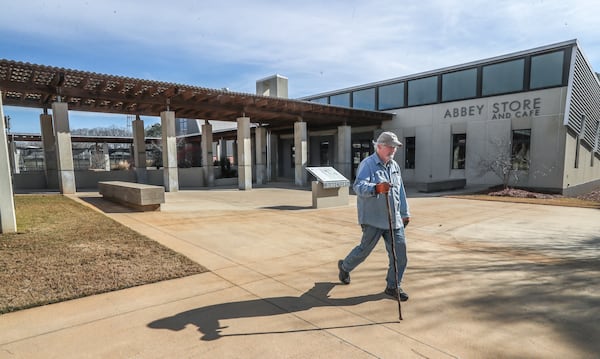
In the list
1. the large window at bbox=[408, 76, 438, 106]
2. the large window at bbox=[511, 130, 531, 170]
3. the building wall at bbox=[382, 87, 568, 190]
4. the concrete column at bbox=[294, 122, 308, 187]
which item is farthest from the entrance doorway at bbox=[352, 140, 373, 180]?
the large window at bbox=[511, 130, 531, 170]

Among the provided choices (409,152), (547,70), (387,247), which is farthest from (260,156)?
(387,247)

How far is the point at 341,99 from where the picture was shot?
27281 millimetres

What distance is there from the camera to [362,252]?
142 inches

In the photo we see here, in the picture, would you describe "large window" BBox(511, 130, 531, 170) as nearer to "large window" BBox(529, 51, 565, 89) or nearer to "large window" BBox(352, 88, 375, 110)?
"large window" BBox(529, 51, 565, 89)

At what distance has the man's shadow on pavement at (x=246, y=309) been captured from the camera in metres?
→ 2.88

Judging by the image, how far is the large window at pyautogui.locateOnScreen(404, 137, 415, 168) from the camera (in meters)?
22.8

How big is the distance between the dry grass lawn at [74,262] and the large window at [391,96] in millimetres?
20921

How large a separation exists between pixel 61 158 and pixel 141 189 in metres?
7.20

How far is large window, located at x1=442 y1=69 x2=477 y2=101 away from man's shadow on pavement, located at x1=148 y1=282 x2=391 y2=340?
1979 cm

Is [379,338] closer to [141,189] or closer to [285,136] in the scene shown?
[141,189]

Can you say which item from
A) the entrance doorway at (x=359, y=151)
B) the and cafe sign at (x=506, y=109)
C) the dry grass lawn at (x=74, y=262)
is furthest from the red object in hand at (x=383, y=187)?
the entrance doorway at (x=359, y=151)

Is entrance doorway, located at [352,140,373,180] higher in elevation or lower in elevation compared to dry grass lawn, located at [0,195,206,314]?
higher

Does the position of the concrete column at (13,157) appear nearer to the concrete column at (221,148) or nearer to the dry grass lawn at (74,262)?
the dry grass lawn at (74,262)

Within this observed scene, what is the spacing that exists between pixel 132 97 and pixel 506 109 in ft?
65.0
